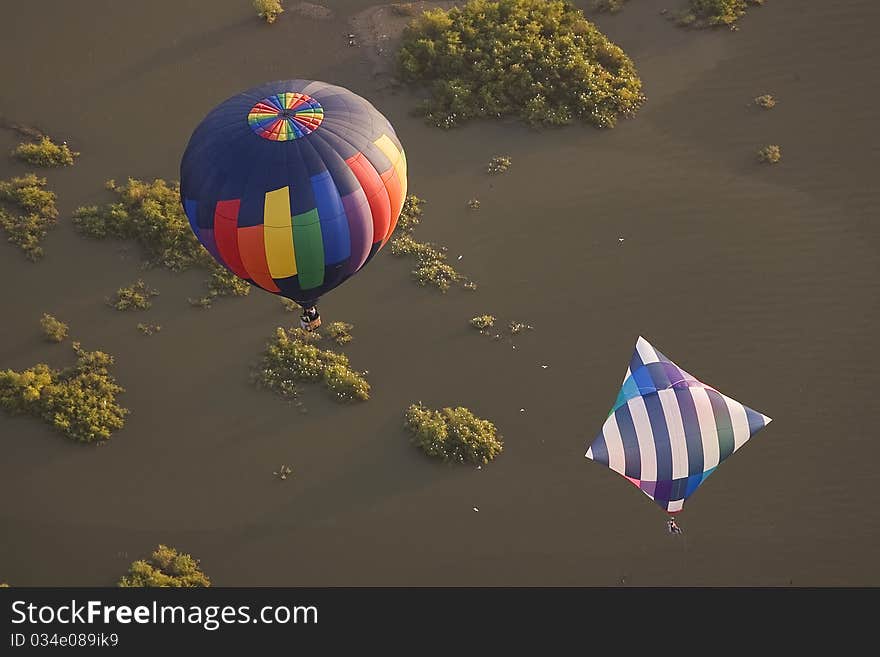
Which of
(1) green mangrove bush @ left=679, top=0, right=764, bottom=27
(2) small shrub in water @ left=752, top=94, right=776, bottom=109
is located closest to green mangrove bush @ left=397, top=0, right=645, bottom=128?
(1) green mangrove bush @ left=679, top=0, right=764, bottom=27

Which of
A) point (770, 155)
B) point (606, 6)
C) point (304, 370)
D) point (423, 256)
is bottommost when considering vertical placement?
point (304, 370)

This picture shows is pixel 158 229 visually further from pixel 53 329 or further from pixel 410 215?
pixel 410 215

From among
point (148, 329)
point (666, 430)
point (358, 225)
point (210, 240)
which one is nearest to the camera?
point (666, 430)

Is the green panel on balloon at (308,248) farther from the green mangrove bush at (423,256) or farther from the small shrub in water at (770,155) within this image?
the small shrub in water at (770,155)

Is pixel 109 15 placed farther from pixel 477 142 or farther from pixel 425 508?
pixel 425 508

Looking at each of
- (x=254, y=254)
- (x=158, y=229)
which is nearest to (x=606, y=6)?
(x=158, y=229)

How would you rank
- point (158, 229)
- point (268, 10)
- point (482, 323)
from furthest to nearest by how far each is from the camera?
point (268, 10)
point (158, 229)
point (482, 323)

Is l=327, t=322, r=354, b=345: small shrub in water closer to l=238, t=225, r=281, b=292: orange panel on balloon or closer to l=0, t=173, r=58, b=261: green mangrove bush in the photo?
l=238, t=225, r=281, b=292: orange panel on balloon
